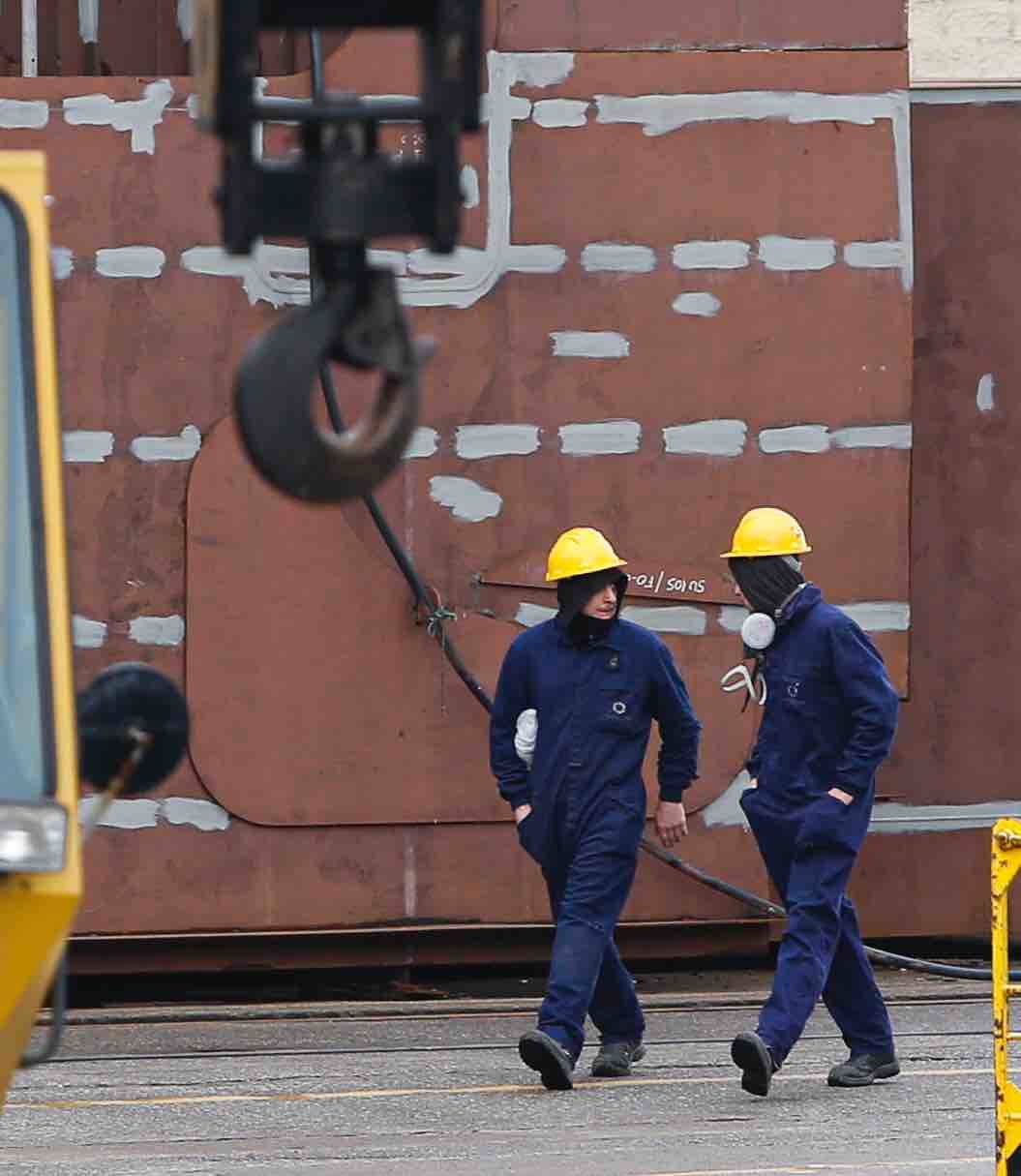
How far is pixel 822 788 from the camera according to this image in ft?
30.6

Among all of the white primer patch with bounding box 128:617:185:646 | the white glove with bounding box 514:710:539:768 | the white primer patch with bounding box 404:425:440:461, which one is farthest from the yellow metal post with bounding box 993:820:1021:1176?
the white primer patch with bounding box 128:617:185:646

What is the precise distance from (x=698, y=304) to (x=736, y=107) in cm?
87

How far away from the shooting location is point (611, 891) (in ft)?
30.9

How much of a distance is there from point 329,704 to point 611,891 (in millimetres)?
2290

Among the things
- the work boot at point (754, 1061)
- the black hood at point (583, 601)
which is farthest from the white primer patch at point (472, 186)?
the work boot at point (754, 1061)

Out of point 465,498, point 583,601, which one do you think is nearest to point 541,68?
point 465,498

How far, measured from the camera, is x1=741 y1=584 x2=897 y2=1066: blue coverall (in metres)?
9.17

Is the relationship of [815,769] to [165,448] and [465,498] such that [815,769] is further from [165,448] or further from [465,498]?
[165,448]

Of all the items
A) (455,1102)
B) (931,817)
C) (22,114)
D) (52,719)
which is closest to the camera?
(52,719)

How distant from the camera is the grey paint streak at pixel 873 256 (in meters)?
11.5

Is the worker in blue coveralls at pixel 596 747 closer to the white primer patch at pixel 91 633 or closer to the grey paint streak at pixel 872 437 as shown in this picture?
the grey paint streak at pixel 872 437

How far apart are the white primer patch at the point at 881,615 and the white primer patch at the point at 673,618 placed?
A: 643 millimetres

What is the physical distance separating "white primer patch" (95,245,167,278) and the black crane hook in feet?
24.1

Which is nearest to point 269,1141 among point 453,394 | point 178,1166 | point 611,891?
point 178,1166
